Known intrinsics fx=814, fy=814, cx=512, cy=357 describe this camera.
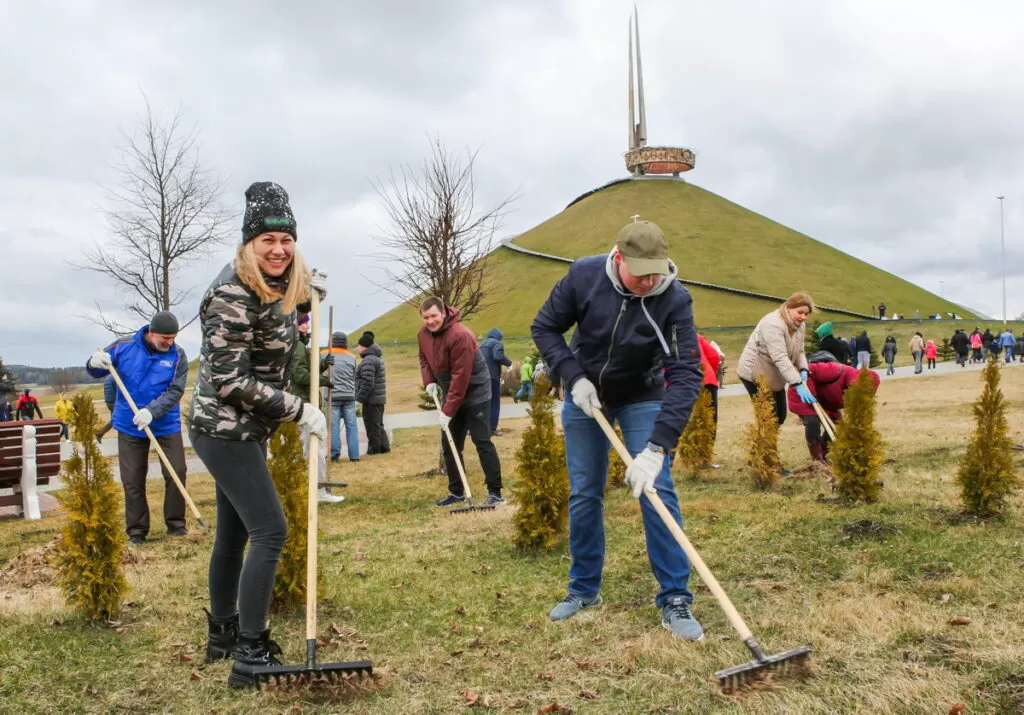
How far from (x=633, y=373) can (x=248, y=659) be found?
244 cm

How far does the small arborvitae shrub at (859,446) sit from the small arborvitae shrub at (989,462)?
76 cm

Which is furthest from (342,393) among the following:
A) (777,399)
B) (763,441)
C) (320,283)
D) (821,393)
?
(320,283)

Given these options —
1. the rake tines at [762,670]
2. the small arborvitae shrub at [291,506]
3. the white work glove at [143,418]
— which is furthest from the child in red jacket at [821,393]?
the white work glove at [143,418]

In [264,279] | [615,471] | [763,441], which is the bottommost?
[615,471]

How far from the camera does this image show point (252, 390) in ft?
12.1

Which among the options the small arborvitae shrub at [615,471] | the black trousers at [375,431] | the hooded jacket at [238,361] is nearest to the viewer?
the hooded jacket at [238,361]

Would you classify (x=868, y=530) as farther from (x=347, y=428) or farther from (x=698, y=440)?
(x=347, y=428)

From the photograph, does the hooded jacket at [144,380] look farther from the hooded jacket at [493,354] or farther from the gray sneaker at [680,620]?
the hooded jacket at [493,354]

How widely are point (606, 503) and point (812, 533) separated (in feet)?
7.80

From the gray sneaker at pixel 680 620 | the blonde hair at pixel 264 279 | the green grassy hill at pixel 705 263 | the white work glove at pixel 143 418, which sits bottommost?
the gray sneaker at pixel 680 620

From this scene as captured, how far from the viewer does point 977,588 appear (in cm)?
466

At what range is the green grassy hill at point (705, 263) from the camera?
80875 millimetres

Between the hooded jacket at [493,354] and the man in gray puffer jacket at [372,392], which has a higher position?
the hooded jacket at [493,354]

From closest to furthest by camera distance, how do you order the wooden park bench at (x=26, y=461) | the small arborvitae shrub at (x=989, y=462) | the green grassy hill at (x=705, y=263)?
the small arborvitae shrub at (x=989, y=462) → the wooden park bench at (x=26, y=461) → the green grassy hill at (x=705, y=263)
